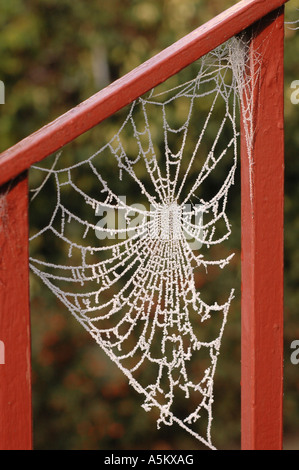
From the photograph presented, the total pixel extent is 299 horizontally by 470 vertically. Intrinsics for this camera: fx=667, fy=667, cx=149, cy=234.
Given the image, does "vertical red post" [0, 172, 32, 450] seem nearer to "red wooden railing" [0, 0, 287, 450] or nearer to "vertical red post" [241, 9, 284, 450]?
"red wooden railing" [0, 0, 287, 450]

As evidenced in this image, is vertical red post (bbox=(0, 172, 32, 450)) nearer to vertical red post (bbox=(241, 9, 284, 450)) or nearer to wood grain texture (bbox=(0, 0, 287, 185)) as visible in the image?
wood grain texture (bbox=(0, 0, 287, 185))

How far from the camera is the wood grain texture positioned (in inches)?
40.3

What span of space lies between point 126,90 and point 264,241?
0.37m

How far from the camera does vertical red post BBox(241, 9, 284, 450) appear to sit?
46.4 inches

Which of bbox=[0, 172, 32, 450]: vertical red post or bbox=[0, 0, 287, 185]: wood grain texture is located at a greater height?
bbox=[0, 0, 287, 185]: wood grain texture

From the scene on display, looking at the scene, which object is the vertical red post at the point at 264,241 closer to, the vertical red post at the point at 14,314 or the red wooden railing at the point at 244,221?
the red wooden railing at the point at 244,221

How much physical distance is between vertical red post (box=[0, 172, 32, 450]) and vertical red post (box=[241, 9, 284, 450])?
40 cm

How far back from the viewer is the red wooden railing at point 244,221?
41.1 inches

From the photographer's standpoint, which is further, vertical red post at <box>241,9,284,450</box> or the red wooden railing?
vertical red post at <box>241,9,284,450</box>

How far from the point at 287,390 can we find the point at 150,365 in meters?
0.83

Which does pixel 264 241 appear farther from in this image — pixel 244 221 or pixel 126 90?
pixel 126 90

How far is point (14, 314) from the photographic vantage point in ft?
3.46

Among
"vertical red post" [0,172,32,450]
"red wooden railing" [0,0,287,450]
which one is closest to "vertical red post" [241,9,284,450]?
"red wooden railing" [0,0,287,450]

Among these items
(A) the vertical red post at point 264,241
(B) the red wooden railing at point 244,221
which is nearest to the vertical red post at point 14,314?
(B) the red wooden railing at point 244,221
